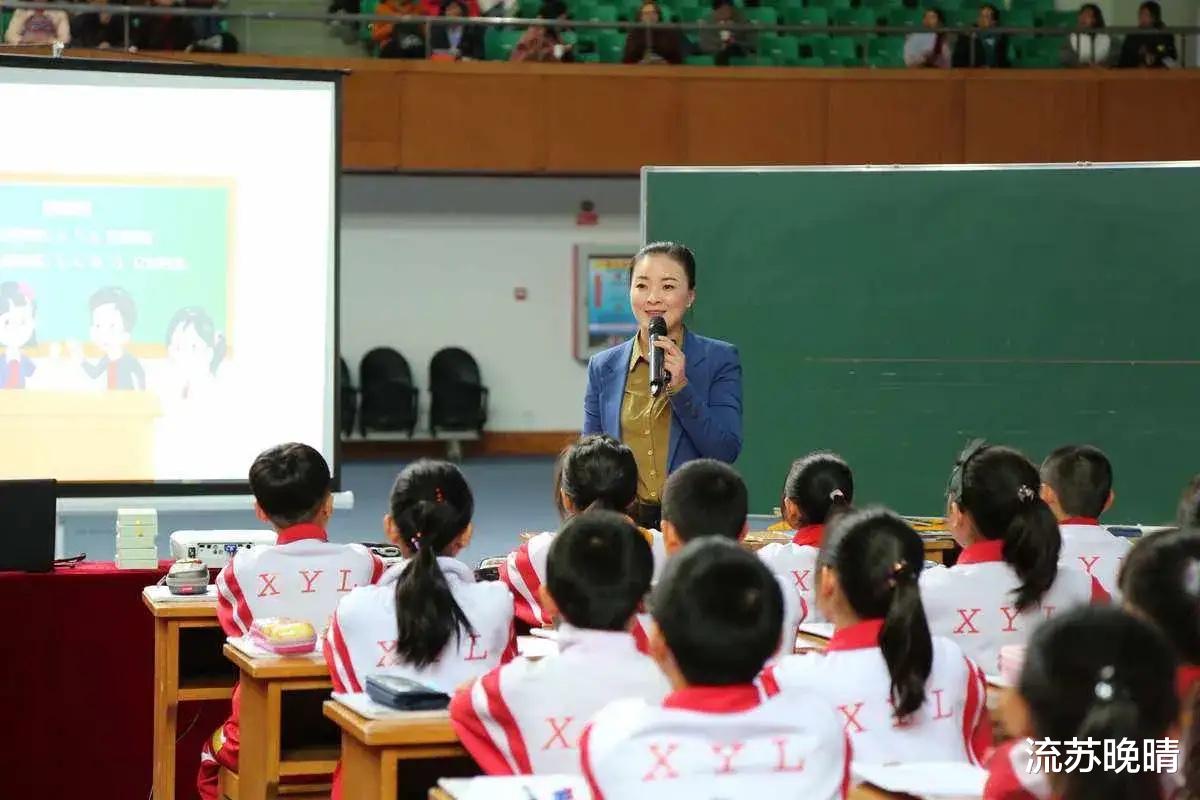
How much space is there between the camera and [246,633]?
3.41 meters

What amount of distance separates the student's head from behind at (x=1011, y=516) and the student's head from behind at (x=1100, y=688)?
1553mm

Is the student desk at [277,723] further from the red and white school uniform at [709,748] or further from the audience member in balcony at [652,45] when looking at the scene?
the audience member in balcony at [652,45]

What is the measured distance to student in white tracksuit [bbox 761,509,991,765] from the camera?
243cm

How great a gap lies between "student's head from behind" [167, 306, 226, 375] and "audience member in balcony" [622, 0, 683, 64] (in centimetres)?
789

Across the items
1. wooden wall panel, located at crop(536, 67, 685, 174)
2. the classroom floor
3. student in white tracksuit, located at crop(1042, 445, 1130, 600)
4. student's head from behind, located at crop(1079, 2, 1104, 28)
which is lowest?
the classroom floor

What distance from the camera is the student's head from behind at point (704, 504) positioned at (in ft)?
10.1

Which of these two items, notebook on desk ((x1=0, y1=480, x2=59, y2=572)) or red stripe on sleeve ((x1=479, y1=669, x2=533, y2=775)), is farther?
notebook on desk ((x1=0, y1=480, x2=59, y2=572))

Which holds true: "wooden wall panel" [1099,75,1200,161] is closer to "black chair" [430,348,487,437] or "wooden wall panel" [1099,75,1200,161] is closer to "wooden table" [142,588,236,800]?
"black chair" [430,348,487,437]

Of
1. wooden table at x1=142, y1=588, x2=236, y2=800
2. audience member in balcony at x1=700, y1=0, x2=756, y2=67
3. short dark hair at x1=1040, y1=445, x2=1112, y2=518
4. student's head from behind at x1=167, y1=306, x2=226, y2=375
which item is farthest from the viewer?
audience member in balcony at x1=700, y1=0, x2=756, y2=67

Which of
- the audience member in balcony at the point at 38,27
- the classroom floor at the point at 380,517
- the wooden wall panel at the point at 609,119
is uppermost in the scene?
the audience member in balcony at the point at 38,27

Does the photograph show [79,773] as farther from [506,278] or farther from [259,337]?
[506,278]

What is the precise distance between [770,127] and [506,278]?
9.50 ft

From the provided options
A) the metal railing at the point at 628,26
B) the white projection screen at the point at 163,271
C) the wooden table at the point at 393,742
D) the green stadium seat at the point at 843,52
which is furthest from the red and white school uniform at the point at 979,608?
the green stadium seat at the point at 843,52

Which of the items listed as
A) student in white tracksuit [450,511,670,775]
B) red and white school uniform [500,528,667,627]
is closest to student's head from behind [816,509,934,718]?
student in white tracksuit [450,511,670,775]
